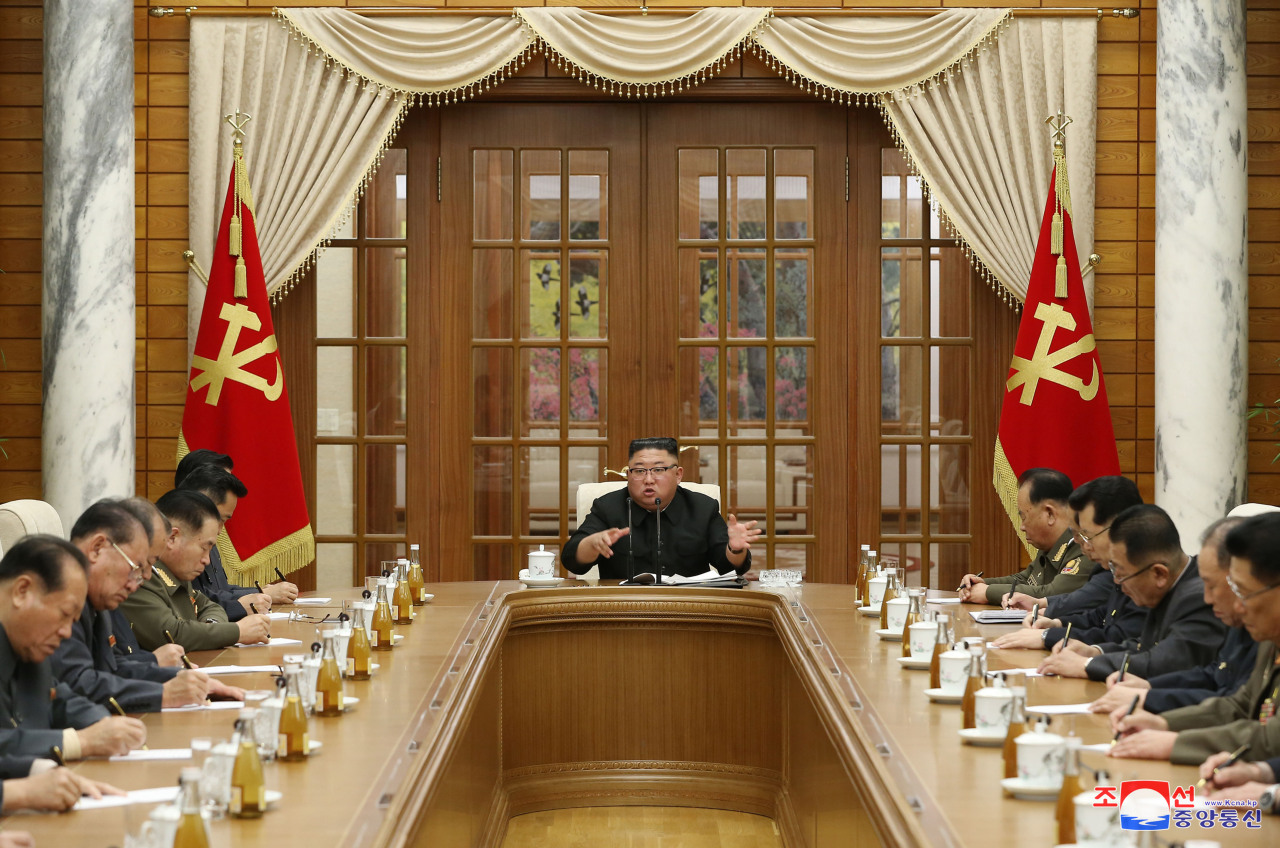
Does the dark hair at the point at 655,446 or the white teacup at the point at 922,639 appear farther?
the dark hair at the point at 655,446

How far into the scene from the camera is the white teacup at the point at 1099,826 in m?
2.06

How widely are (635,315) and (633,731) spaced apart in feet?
7.66

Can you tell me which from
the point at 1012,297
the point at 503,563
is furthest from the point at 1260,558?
the point at 503,563

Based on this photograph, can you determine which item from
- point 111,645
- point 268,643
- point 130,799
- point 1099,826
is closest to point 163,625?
point 268,643

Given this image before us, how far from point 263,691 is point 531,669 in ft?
5.38

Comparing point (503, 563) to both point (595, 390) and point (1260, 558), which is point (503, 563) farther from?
point (1260, 558)

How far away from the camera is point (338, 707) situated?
3086mm

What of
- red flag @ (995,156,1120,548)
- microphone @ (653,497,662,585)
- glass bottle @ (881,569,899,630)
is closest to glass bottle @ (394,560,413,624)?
microphone @ (653,497,662,585)

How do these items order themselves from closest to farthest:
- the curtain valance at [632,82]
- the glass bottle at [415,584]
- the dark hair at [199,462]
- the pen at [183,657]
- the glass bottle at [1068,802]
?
the glass bottle at [1068,802]
the pen at [183,657]
the glass bottle at [415,584]
the dark hair at [199,462]
the curtain valance at [632,82]

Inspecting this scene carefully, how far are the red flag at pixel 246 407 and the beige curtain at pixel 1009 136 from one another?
9.70 ft

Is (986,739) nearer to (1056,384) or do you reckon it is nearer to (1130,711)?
(1130,711)

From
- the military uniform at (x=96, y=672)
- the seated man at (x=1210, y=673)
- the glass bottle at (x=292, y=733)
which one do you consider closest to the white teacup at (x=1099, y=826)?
the seated man at (x=1210, y=673)

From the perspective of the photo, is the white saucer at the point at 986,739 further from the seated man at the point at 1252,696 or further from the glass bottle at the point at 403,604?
the glass bottle at the point at 403,604

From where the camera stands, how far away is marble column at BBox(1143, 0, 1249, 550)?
617 cm
